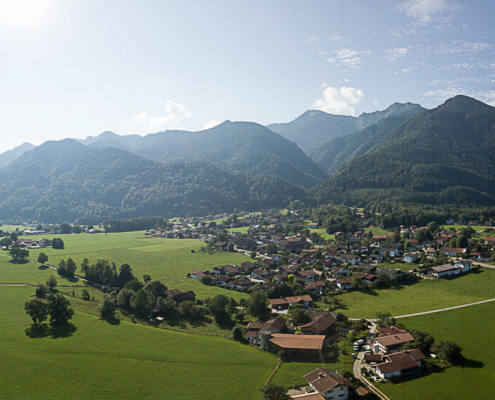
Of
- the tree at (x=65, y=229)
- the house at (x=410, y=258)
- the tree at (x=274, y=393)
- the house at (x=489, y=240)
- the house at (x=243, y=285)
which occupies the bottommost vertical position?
the tree at (x=274, y=393)

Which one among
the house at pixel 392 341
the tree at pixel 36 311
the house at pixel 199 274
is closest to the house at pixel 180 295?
the house at pixel 199 274

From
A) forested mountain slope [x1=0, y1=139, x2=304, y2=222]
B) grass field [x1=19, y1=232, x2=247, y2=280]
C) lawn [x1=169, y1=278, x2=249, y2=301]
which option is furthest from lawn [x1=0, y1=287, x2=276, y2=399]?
forested mountain slope [x1=0, y1=139, x2=304, y2=222]

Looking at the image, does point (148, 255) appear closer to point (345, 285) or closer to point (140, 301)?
point (140, 301)

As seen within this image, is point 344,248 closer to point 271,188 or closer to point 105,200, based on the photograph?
point 271,188

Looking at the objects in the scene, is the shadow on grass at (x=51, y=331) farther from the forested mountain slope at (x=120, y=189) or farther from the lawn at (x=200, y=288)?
the forested mountain slope at (x=120, y=189)

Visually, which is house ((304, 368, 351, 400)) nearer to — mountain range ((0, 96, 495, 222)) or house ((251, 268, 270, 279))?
house ((251, 268, 270, 279))

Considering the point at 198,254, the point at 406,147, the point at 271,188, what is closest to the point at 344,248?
the point at 198,254
